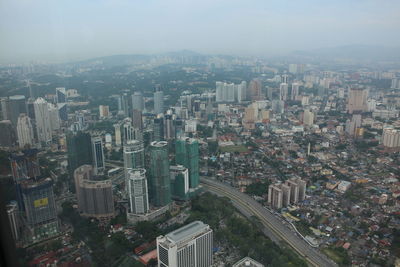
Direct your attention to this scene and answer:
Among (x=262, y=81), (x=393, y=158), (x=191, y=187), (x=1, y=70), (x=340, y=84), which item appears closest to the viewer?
(x=1, y=70)

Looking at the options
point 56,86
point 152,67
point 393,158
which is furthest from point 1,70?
point 152,67

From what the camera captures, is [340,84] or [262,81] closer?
[340,84]

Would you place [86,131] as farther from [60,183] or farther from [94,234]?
[94,234]

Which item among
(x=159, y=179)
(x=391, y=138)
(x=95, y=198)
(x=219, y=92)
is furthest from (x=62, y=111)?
(x=219, y=92)

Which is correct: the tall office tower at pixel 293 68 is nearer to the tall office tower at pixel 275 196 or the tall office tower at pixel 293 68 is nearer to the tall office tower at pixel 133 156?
the tall office tower at pixel 275 196

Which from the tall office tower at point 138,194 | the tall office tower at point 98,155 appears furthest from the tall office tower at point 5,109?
the tall office tower at point 138,194

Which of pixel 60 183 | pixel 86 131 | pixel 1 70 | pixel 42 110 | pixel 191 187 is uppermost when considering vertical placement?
pixel 1 70

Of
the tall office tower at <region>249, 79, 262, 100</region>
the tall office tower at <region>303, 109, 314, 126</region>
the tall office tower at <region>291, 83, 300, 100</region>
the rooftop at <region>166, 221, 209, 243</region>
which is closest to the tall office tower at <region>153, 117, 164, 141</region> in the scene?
the rooftop at <region>166, 221, 209, 243</region>

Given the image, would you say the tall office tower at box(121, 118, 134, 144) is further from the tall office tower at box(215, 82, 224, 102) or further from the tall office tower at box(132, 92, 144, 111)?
the tall office tower at box(215, 82, 224, 102)
